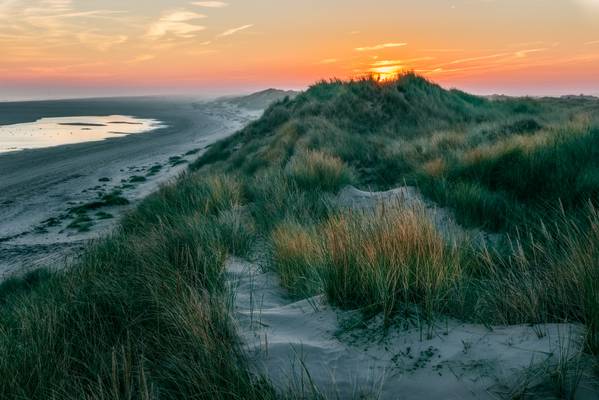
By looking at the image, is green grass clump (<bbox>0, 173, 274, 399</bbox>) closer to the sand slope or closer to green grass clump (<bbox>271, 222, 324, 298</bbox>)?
the sand slope

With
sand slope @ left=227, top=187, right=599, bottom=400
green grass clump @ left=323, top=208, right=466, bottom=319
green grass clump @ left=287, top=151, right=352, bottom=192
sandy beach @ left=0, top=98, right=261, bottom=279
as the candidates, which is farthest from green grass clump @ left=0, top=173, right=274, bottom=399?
green grass clump @ left=287, top=151, right=352, bottom=192

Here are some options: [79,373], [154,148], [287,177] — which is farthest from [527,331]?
[154,148]

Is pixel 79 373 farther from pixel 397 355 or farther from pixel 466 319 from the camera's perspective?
pixel 466 319

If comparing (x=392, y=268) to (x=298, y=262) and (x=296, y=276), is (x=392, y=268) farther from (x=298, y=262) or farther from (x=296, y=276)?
(x=298, y=262)

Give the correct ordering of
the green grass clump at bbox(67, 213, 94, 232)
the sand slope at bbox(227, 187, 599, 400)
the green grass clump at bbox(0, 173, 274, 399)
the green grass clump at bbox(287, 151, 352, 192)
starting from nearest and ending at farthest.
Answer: the sand slope at bbox(227, 187, 599, 400) → the green grass clump at bbox(0, 173, 274, 399) → the green grass clump at bbox(287, 151, 352, 192) → the green grass clump at bbox(67, 213, 94, 232)

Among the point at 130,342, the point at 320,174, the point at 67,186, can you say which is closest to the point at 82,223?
the point at 320,174

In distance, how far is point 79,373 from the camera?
8.27 feet

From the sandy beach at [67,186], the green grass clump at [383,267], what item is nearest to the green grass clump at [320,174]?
the sandy beach at [67,186]

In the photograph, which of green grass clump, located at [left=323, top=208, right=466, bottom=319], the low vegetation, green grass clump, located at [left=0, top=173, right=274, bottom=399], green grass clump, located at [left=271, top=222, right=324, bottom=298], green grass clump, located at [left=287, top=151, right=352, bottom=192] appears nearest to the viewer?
green grass clump, located at [left=0, top=173, right=274, bottom=399]

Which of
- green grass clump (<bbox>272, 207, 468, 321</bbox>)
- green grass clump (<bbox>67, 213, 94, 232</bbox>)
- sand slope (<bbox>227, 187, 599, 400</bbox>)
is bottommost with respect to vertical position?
green grass clump (<bbox>67, 213, 94, 232</bbox>)

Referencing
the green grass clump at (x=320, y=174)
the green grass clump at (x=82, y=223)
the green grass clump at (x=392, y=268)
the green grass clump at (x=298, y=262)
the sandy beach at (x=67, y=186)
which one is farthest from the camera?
the green grass clump at (x=82, y=223)

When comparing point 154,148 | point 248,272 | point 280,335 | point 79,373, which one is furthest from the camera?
point 154,148

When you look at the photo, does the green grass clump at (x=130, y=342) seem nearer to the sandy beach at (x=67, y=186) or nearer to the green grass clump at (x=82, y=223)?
the sandy beach at (x=67, y=186)

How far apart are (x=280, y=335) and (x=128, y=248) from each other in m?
2.61
